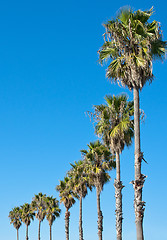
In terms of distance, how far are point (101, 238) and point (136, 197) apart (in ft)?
80.5

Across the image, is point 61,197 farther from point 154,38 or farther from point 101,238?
point 154,38

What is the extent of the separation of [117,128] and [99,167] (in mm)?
12490

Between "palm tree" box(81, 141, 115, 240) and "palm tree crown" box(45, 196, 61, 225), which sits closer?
"palm tree" box(81, 141, 115, 240)

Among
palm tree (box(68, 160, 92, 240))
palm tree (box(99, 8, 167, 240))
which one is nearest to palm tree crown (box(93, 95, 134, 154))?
palm tree (box(99, 8, 167, 240))

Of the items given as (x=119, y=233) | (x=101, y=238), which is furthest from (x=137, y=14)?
(x=101, y=238)

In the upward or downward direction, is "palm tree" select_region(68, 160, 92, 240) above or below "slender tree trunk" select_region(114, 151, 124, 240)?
above

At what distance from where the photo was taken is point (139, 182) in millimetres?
20469

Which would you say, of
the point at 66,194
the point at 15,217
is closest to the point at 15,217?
the point at 15,217

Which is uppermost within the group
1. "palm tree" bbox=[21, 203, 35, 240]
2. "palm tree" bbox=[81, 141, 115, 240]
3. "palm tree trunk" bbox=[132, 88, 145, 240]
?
"palm tree" bbox=[21, 203, 35, 240]

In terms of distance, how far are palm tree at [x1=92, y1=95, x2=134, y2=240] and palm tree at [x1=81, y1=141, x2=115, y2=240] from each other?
8.78m

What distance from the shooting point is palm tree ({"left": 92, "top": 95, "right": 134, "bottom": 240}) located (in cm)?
3158

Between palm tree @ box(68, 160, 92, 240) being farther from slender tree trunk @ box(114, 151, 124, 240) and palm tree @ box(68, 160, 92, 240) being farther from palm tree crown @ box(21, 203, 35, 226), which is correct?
palm tree crown @ box(21, 203, 35, 226)

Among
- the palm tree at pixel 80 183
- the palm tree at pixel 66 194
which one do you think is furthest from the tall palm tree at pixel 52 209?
the palm tree at pixel 80 183

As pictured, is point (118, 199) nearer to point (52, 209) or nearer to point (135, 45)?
point (135, 45)
